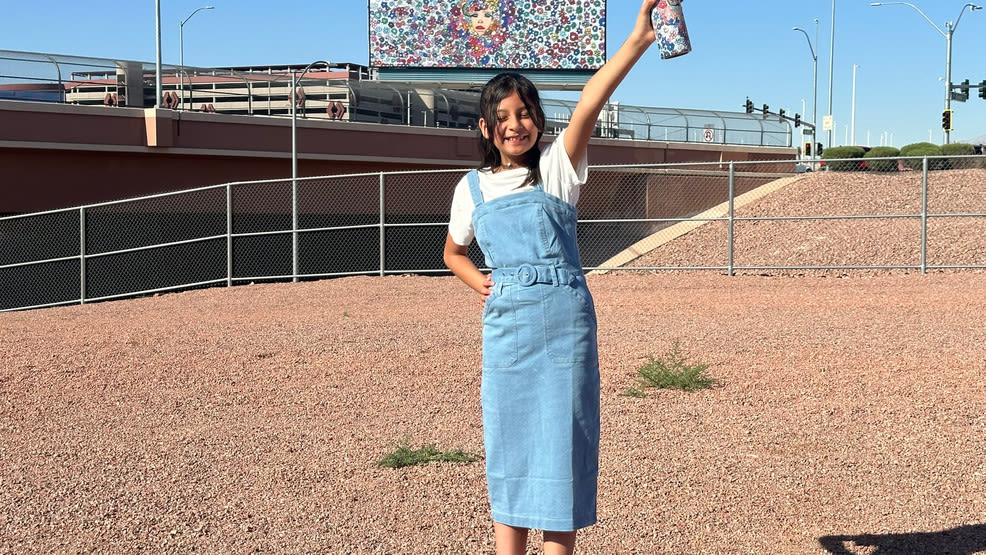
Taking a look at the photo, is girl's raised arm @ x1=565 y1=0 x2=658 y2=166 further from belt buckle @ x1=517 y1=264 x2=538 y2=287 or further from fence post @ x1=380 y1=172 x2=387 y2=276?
fence post @ x1=380 y1=172 x2=387 y2=276

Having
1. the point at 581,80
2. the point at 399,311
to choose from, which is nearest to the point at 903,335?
the point at 399,311

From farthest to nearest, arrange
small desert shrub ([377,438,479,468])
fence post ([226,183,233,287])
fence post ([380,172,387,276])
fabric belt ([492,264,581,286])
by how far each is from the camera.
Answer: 1. fence post ([226,183,233,287])
2. fence post ([380,172,387,276])
3. small desert shrub ([377,438,479,468])
4. fabric belt ([492,264,581,286])

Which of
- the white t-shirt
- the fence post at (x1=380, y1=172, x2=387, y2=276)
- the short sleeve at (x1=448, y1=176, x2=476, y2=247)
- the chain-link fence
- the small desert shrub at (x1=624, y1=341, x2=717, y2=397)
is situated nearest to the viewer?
the white t-shirt

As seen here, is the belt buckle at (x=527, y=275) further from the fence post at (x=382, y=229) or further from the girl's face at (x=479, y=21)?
the girl's face at (x=479, y=21)

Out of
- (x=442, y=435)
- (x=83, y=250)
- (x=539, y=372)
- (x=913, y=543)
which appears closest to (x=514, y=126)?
(x=539, y=372)

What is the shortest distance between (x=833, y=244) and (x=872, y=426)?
14569mm

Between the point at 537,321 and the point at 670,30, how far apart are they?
901 mm

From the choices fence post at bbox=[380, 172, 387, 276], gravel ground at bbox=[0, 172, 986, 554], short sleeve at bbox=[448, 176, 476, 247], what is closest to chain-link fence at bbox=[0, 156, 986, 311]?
fence post at bbox=[380, 172, 387, 276]

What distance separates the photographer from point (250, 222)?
27.1 m

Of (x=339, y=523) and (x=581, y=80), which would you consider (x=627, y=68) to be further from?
(x=581, y=80)

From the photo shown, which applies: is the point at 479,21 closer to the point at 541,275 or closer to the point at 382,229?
the point at 382,229

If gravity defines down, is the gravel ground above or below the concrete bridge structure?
below

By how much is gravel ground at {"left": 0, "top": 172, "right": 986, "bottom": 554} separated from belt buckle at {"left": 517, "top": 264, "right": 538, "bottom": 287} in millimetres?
1751

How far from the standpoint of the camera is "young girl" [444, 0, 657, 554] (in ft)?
9.86
